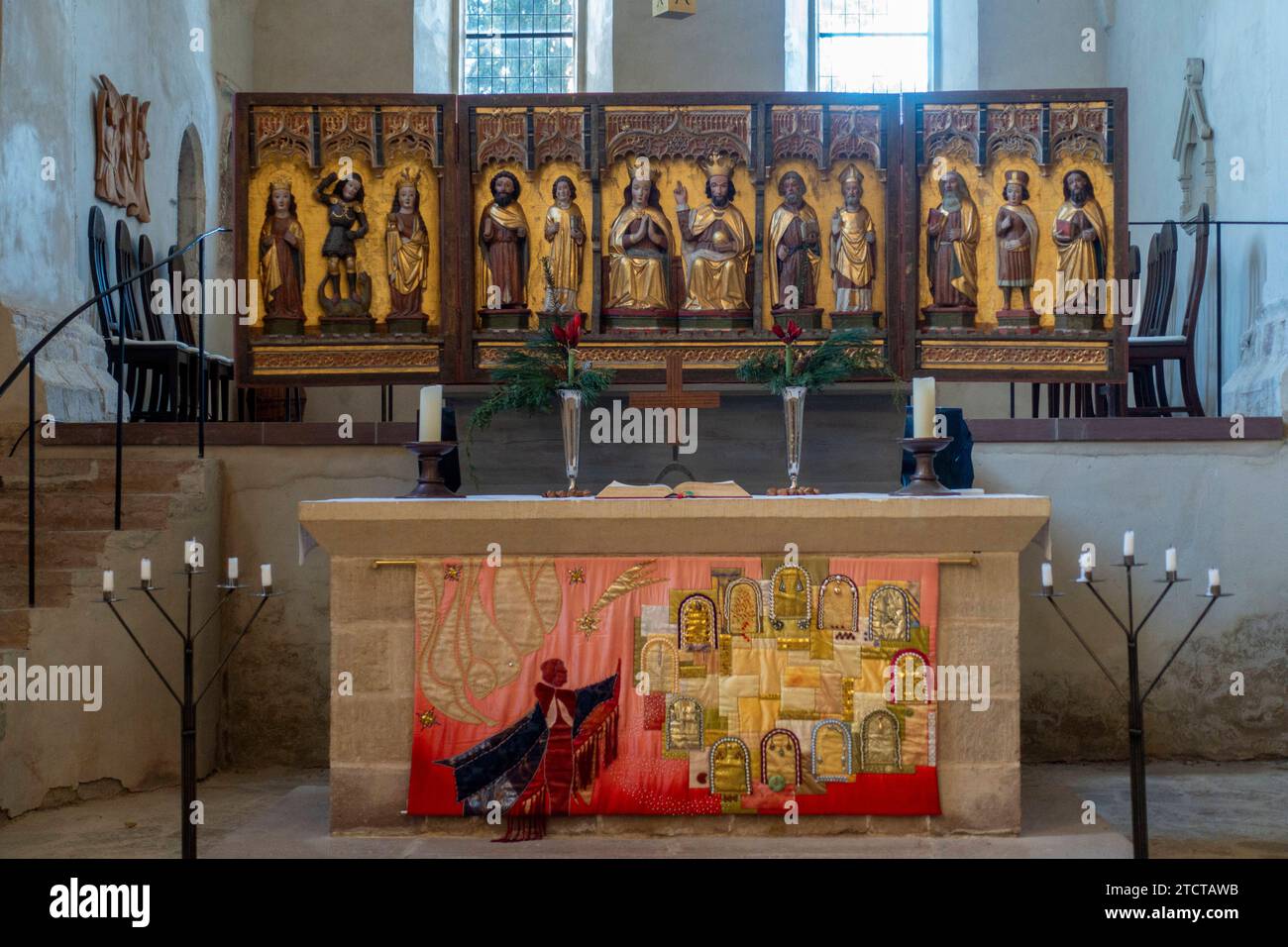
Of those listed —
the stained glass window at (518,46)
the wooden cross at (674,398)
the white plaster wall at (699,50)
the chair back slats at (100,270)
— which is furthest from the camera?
the stained glass window at (518,46)

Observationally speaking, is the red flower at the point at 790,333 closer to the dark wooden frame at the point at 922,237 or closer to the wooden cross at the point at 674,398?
the wooden cross at the point at 674,398

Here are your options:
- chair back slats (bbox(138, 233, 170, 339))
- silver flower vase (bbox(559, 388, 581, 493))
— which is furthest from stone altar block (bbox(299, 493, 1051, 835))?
chair back slats (bbox(138, 233, 170, 339))

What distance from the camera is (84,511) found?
816cm

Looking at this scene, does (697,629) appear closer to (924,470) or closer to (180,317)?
(924,470)

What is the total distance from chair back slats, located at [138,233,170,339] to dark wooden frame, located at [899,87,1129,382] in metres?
5.30

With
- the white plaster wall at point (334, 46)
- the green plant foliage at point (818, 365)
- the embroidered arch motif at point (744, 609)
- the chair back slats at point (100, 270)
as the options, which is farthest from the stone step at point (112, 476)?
the white plaster wall at point (334, 46)

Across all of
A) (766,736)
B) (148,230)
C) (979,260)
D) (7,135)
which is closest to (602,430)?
(979,260)

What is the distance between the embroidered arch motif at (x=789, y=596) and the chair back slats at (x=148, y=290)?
6.04m

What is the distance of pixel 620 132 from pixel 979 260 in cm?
204

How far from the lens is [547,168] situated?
8.11m

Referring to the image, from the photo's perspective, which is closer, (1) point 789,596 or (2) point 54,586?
(1) point 789,596

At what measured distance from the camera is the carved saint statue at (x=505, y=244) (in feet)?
26.3

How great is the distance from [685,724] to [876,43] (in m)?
11.5

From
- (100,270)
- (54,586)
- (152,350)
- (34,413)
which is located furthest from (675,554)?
(100,270)
